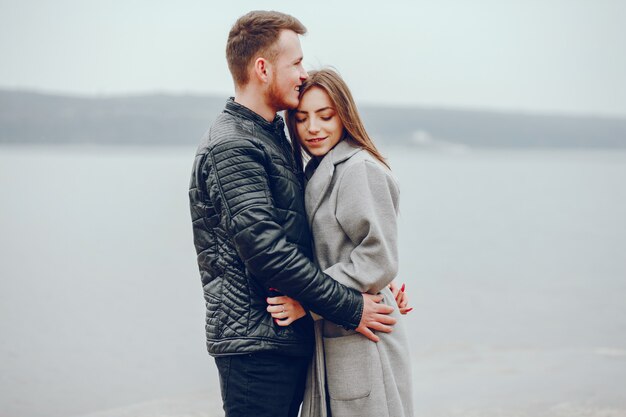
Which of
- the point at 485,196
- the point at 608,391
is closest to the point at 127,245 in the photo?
the point at 608,391

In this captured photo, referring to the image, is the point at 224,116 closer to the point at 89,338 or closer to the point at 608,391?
the point at 608,391

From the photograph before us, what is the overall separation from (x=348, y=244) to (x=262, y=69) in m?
0.58

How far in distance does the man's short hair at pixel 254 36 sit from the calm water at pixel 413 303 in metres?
2.52

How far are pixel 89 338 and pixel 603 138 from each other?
34476 millimetres

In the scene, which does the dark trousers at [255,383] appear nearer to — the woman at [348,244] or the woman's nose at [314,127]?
the woman at [348,244]

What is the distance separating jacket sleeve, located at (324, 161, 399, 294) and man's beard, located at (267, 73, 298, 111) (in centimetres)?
27

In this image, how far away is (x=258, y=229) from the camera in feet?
6.72

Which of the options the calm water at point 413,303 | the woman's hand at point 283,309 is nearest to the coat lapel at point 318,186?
the woman's hand at point 283,309

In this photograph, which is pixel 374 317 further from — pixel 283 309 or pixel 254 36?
pixel 254 36

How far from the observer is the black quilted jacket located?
2.06m

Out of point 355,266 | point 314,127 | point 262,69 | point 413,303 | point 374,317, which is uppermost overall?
point 262,69

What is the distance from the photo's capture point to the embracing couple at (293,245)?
209 centimetres

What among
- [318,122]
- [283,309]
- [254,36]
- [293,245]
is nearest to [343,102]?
[318,122]

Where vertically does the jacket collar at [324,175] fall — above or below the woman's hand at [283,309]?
above
